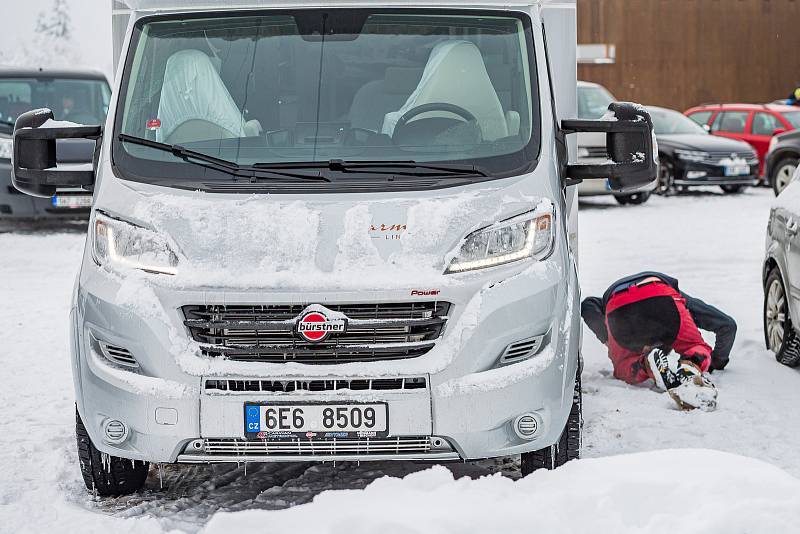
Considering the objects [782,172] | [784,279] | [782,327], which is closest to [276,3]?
[784,279]

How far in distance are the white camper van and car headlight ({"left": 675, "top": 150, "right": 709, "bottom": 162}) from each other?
16154mm

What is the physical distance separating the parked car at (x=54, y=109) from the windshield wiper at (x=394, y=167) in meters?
11.0

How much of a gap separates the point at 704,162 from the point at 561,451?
54.8 ft

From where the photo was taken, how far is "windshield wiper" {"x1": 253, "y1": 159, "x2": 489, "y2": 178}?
4.83m

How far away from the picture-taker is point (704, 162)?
2092 centimetres

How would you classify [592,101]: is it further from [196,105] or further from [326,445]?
[326,445]

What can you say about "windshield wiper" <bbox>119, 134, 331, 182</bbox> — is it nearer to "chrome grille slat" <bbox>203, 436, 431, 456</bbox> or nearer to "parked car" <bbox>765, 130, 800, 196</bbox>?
"chrome grille slat" <bbox>203, 436, 431, 456</bbox>

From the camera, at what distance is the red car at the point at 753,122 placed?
22.9 meters

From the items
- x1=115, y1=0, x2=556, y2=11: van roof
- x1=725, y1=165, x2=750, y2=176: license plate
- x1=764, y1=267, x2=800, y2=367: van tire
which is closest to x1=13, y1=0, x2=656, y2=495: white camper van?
x1=115, y1=0, x2=556, y2=11: van roof

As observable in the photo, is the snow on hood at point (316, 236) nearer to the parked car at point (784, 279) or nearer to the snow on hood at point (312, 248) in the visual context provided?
the snow on hood at point (312, 248)

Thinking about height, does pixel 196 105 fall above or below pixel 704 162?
above

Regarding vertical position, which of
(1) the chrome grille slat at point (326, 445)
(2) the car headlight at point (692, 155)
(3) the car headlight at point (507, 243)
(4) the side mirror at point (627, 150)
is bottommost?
(2) the car headlight at point (692, 155)

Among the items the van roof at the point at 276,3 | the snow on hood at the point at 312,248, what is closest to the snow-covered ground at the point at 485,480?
the snow on hood at the point at 312,248

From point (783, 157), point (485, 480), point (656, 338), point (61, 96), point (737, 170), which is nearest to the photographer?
point (485, 480)
